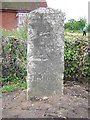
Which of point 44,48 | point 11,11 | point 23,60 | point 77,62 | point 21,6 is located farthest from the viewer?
point 21,6

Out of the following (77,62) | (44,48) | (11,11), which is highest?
(11,11)

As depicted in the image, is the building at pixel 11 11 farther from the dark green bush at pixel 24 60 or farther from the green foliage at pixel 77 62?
the green foliage at pixel 77 62

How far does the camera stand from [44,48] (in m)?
6.86

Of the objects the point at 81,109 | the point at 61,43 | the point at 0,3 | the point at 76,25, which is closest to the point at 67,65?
the point at 61,43

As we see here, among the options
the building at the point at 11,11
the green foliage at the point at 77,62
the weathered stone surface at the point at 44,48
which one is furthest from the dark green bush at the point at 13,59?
the building at the point at 11,11

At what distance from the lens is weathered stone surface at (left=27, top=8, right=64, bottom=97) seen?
6.83m

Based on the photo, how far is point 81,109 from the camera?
20.3 feet

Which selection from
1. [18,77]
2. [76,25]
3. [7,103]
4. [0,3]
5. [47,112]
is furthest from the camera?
[76,25]

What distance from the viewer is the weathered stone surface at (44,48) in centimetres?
683

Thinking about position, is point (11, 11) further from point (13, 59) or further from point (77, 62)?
point (77, 62)

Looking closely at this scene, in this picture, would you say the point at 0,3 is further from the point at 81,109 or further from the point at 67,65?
the point at 81,109

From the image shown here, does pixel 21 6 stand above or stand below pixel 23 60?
above

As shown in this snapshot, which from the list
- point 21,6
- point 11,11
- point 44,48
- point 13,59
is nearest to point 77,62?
point 13,59

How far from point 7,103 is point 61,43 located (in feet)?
4.95
